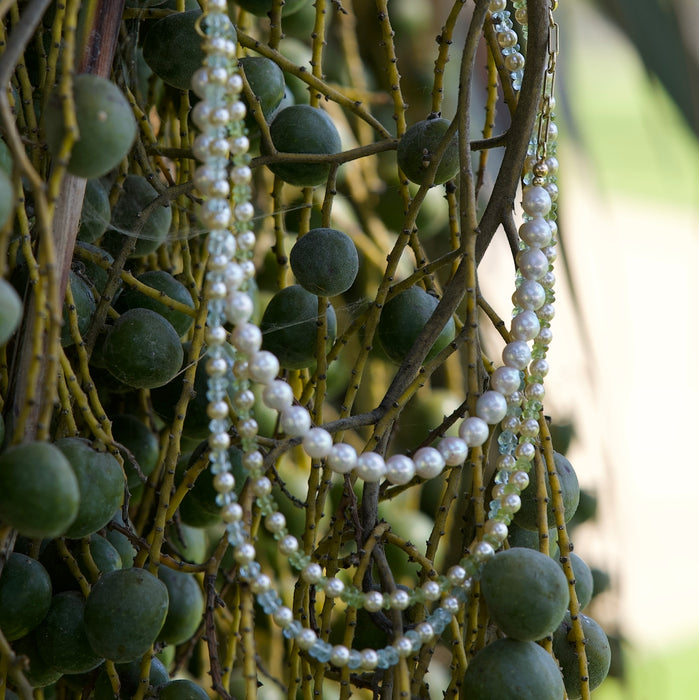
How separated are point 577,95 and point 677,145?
7 cm

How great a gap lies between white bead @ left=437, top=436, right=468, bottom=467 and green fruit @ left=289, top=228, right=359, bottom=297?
4.9 inches

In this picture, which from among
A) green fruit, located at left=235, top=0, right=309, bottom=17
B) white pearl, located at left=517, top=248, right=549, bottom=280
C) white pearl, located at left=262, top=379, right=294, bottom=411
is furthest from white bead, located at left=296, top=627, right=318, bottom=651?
green fruit, located at left=235, top=0, right=309, bottom=17

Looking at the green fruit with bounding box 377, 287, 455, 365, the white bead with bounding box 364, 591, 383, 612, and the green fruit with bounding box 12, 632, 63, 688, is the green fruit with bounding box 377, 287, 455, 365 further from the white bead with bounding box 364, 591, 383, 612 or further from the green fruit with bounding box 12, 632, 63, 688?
the green fruit with bounding box 12, 632, 63, 688

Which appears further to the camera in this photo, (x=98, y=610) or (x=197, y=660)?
(x=197, y=660)

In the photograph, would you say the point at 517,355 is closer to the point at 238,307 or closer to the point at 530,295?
the point at 530,295

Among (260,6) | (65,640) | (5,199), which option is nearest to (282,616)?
(65,640)

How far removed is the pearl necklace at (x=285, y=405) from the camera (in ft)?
1.39

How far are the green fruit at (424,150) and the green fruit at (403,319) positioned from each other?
0.07 m

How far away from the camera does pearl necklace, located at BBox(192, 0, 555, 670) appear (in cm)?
42

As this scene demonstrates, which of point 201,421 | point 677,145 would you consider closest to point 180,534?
point 201,421

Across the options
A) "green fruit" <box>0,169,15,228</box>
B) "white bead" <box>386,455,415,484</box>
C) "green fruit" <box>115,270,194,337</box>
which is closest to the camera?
"green fruit" <box>0,169,15,228</box>

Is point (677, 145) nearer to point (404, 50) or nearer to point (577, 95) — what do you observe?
point (577, 95)

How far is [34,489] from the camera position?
0.37 metres

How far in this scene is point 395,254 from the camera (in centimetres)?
51
